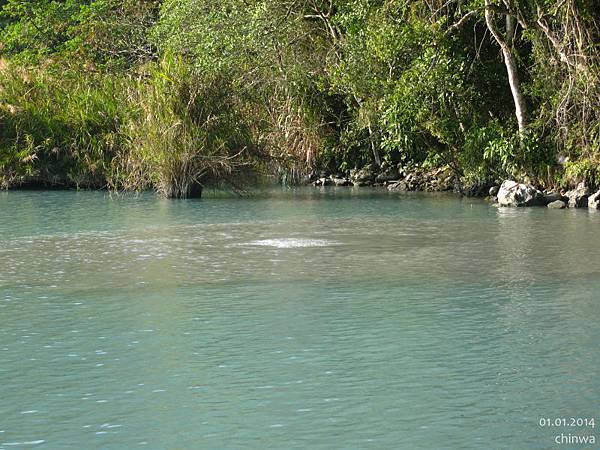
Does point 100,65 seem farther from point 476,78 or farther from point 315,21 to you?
point 476,78

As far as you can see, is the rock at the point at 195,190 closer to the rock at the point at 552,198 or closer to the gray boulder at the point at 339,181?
the gray boulder at the point at 339,181

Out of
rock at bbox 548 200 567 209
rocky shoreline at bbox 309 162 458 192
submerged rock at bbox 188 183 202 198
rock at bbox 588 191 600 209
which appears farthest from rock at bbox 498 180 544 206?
submerged rock at bbox 188 183 202 198

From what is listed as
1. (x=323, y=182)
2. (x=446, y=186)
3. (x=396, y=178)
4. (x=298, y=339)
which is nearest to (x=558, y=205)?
(x=446, y=186)

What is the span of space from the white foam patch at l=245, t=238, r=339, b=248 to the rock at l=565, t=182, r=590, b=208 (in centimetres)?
687

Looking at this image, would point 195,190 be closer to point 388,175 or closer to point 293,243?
point 388,175

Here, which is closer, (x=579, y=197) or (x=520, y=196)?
(x=579, y=197)

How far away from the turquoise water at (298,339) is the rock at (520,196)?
15.4ft

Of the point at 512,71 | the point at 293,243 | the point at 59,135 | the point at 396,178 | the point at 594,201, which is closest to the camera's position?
the point at 293,243

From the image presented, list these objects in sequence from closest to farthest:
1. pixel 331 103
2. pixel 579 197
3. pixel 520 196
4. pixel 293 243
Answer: pixel 293 243 < pixel 579 197 < pixel 520 196 < pixel 331 103

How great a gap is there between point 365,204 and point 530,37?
4127 millimetres

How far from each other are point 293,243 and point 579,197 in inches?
296

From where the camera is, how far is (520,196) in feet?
63.9

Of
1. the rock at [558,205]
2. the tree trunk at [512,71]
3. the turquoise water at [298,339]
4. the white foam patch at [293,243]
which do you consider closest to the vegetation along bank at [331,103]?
the tree trunk at [512,71]

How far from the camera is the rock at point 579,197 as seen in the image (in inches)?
759
